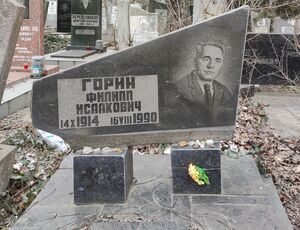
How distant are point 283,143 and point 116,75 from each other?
2829mm

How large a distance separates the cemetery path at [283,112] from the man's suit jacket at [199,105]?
260 centimetres

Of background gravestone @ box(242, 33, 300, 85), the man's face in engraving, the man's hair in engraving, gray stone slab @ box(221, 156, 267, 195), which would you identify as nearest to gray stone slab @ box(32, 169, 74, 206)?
gray stone slab @ box(221, 156, 267, 195)

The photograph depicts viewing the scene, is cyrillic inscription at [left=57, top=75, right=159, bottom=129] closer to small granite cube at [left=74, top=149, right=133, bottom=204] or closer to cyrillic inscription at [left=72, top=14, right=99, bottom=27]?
small granite cube at [left=74, top=149, right=133, bottom=204]

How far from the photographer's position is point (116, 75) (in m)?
3.54

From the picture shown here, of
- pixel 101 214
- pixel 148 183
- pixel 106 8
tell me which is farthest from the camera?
pixel 106 8

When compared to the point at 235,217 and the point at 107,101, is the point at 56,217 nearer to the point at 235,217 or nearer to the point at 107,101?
the point at 107,101

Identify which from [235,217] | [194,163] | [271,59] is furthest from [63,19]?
[235,217]

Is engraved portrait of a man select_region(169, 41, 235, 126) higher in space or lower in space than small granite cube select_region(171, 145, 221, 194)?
higher

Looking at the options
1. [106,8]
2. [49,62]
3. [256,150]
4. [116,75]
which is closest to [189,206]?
[116,75]

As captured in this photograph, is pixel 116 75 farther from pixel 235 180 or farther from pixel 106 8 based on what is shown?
pixel 106 8

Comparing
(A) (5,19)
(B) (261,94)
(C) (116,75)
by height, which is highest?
(A) (5,19)

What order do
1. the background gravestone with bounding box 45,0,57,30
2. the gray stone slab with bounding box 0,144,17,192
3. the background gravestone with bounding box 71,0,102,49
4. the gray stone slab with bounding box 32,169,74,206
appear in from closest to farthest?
the gray stone slab with bounding box 32,169,74,206 → the gray stone slab with bounding box 0,144,17,192 → the background gravestone with bounding box 71,0,102,49 → the background gravestone with bounding box 45,0,57,30

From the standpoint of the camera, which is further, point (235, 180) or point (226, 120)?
point (235, 180)

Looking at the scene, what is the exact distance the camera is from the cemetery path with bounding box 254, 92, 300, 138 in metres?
6.37
